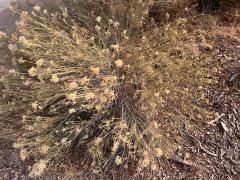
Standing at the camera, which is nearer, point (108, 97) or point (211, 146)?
point (108, 97)

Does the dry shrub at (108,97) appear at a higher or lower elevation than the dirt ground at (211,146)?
higher

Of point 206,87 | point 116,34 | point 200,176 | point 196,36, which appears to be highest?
point 116,34

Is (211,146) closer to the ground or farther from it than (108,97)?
closer to the ground

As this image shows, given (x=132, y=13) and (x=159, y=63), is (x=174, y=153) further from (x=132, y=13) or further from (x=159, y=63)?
(x=132, y=13)

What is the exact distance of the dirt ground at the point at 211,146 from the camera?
317 cm

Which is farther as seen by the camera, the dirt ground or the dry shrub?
the dirt ground

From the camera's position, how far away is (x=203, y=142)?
3.32 m

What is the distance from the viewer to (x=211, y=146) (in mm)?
3289

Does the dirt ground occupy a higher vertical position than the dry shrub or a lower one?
lower

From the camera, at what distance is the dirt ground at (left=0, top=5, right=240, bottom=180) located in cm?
317

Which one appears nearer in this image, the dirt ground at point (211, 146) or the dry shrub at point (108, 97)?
the dry shrub at point (108, 97)

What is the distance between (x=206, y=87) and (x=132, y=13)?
3.34 ft

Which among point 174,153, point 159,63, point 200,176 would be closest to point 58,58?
point 159,63

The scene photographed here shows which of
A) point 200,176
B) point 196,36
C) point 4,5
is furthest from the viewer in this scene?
point 4,5
